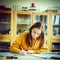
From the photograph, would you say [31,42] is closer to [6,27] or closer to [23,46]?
[23,46]

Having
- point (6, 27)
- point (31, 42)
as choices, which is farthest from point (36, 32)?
point (6, 27)

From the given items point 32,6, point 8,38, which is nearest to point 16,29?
point 8,38

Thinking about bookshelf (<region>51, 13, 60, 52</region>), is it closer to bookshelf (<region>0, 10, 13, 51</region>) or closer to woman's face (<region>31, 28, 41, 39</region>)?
woman's face (<region>31, 28, 41, 39</region>)

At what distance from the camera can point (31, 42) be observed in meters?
3.02

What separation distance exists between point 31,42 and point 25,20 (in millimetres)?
277

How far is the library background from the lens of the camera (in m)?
2.98

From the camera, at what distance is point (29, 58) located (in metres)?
3.02

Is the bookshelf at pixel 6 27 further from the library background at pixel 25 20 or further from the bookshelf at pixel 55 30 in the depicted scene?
the bookshelf at pixel 55 30

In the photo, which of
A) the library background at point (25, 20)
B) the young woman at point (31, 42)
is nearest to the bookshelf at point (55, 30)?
the library background at point (25, 20)

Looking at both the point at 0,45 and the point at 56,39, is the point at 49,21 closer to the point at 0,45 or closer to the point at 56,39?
the point at 56,39

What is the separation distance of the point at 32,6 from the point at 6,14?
33cm

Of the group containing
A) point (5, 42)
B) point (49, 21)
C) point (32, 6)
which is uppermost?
point (32, 6)

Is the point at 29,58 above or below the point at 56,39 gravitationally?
below

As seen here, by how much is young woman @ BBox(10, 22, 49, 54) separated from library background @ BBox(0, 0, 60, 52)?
0.16ft
